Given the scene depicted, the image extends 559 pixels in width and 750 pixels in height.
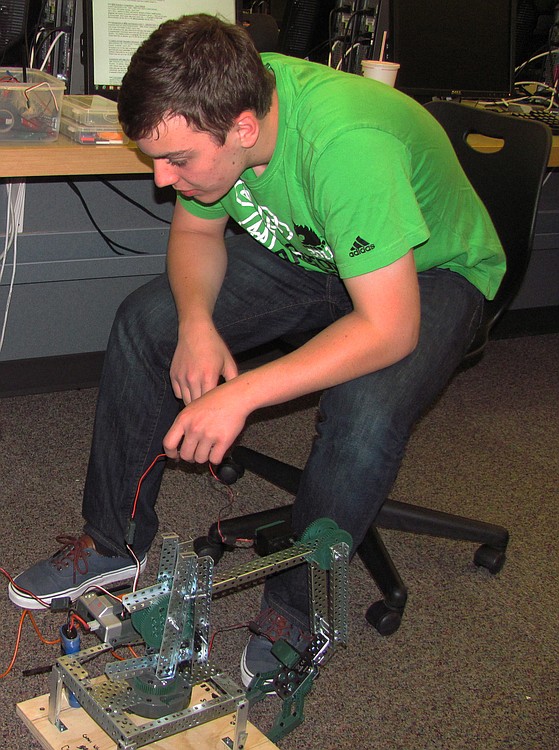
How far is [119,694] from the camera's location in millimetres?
1043

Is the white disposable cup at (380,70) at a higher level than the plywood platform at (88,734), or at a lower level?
higher

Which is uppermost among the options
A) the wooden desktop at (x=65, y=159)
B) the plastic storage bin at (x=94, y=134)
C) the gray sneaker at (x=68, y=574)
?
the plastic storage bin at (x=94, y=134)

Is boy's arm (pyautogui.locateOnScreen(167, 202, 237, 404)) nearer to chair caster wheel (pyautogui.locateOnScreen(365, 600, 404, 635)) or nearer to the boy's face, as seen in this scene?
the boy's face

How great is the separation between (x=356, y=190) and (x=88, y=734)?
0.82 m

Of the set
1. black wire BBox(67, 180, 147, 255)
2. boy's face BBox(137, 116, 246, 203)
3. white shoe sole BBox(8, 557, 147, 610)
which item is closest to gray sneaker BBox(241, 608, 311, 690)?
white shoe sole BBox(8, 557, 147, 610)

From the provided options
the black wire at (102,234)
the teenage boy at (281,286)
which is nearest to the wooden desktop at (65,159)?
the teenage boy at (281,286)

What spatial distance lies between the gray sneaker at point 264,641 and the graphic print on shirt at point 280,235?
22.9 inches

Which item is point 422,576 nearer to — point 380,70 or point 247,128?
point 247,128

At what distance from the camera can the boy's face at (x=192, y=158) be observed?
1145mm

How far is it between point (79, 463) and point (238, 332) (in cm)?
65

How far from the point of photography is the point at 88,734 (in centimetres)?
114

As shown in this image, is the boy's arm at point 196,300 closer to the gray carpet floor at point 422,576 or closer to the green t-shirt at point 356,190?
the green t-shirt at point 356,190

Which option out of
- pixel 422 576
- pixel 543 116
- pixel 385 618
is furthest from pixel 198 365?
pixel 543 116

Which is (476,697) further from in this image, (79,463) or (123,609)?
(79,463)
